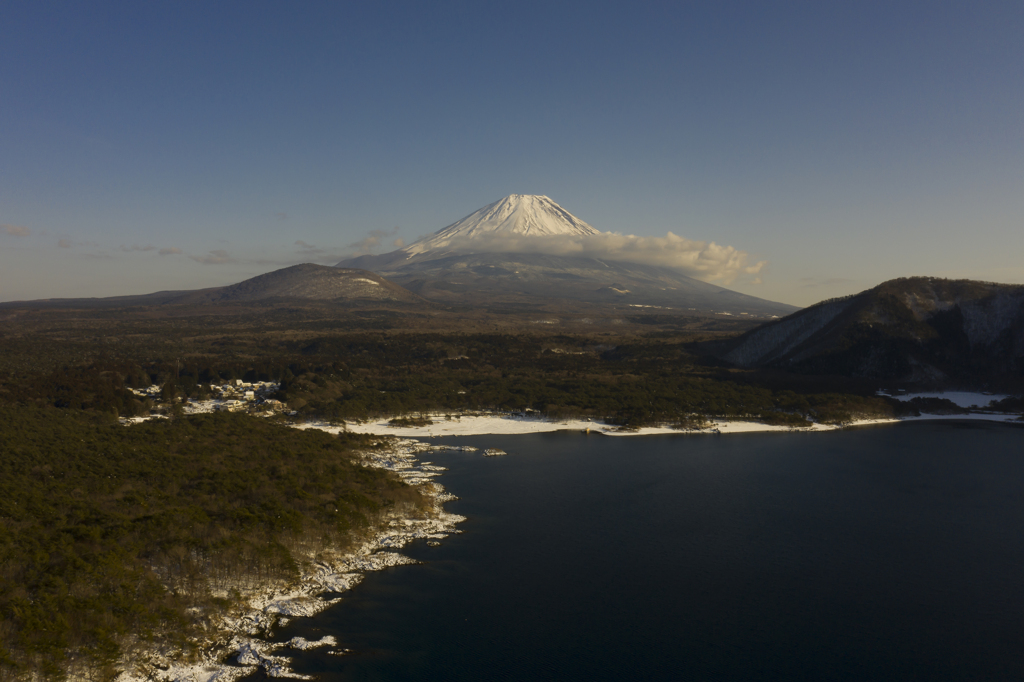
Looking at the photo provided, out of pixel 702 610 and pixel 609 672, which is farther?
pixel 702 610

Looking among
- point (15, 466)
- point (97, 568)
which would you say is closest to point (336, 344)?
point (15, 466)

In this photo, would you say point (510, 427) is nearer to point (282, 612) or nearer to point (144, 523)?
point (144, 523)

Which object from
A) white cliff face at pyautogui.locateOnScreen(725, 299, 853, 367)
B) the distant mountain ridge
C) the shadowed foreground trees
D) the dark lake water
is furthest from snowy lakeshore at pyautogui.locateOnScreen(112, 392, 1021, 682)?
white cliff face at pyautogui.locateOnScreen(725, 299, 853, 367)

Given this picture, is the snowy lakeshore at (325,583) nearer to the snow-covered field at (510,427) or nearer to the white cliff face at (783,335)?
the snow-covered field at (510,427)

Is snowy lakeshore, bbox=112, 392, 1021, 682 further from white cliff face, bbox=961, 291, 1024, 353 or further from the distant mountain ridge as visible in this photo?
white cliff face, bbox=961, 291, 1024, 353

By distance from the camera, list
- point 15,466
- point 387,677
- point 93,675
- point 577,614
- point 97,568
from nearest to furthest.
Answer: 1. point 93,675
2. point 387,677
3. point 97,568
4. point 577,614
5. point 15,466

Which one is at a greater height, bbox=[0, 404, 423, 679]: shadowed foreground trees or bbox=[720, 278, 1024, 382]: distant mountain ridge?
bbox=[720, 278, 1024, 382]: distant mountain ridge

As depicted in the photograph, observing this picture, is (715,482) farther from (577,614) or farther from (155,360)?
(155,360)
